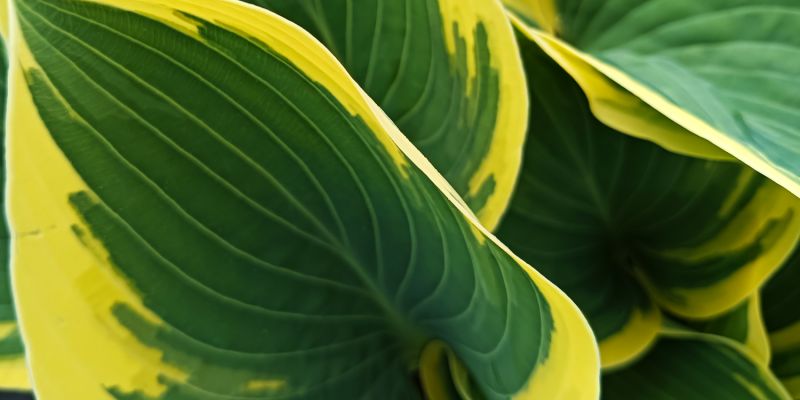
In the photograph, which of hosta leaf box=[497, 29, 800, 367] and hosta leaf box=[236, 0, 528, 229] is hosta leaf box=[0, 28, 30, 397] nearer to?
hosta leaf box=[236, 0, 528, 229]

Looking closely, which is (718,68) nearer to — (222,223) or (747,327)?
(747,327)

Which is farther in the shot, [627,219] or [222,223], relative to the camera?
[627,219]

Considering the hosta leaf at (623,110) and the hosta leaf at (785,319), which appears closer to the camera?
the hosta leaf at (623,110)

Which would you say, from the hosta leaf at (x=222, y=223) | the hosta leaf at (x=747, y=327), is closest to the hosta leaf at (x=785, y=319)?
the hosta leaf at (x=747, y=327)

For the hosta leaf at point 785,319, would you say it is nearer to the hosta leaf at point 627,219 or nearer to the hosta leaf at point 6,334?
the hosta leaf at point 627,219

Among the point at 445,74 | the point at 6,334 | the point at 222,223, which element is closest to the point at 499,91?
the point at 445,74
